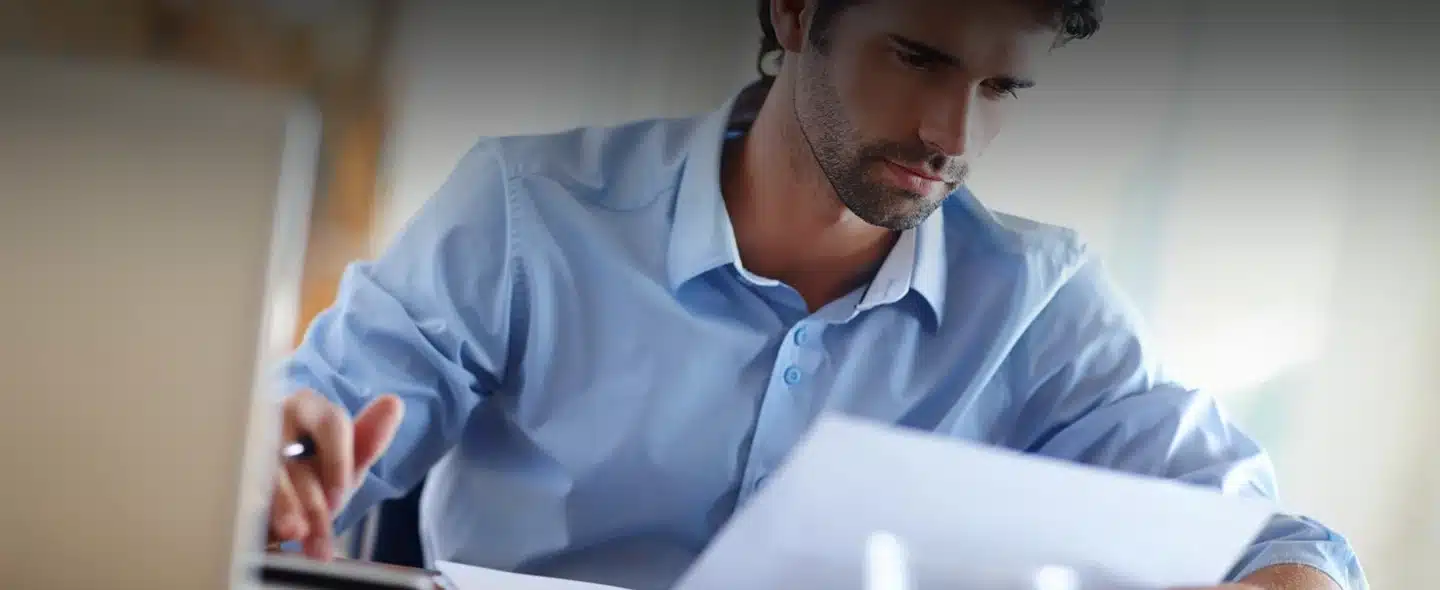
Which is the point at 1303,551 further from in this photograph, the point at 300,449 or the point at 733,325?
the point at 300,449

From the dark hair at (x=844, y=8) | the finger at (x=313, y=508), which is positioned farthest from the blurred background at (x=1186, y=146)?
the finger at (x=313, y=508)

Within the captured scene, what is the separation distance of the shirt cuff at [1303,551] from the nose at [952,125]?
1.05 feet

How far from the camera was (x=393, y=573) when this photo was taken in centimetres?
66

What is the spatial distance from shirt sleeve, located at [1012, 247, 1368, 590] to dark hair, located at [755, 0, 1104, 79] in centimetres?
15

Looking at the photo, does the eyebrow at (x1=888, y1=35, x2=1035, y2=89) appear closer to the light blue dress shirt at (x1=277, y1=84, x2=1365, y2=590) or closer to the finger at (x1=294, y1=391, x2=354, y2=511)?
the light blue dress shirt at (x1=277, y1=84, x2=1365, y2=590)

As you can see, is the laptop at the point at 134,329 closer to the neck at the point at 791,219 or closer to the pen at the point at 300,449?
the pen at the point at 300,449

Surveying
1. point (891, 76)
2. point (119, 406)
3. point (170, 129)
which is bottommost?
point (119, 406)

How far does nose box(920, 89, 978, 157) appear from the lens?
0.67 meters

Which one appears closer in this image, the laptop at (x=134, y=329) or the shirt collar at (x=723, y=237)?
the laptop at (x=134, y=329)

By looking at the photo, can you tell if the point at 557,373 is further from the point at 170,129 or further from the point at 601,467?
the point at 170,129

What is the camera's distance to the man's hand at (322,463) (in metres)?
0.64

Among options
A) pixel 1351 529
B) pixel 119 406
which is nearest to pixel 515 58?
pixel 119 406

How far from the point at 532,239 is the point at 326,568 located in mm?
238

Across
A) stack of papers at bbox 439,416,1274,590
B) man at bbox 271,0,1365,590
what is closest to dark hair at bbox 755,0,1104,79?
man at bbox 271,0,1365,590
